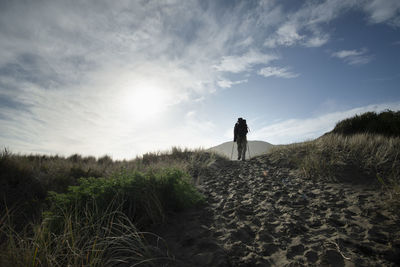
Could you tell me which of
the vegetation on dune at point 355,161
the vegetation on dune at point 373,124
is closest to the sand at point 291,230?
the vegetation on dune at point 355,161

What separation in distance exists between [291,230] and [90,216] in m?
3.39

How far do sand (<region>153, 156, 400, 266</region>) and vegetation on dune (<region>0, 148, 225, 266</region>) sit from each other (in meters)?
0.45

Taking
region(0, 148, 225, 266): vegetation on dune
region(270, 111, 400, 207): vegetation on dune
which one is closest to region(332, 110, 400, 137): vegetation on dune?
region(270, 111, 400, 207): vegetation on dune

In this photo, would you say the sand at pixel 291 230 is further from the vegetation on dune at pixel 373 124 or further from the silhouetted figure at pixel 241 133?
the vegetation on dune at pixel 373 124

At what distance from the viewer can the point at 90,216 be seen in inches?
126

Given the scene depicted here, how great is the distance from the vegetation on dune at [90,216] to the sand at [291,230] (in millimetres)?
450

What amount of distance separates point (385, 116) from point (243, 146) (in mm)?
8565

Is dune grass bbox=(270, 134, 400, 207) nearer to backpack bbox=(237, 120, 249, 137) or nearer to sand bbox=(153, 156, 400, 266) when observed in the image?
sand bbox=(153, 156, 400, 266)

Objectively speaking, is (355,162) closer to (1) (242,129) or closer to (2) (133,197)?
(2) (133,197)

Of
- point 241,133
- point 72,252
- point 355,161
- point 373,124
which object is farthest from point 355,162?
point 72,252

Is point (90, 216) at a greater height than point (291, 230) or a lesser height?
greater

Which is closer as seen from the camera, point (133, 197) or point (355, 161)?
point (133, 197)

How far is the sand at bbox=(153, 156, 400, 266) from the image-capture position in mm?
2626

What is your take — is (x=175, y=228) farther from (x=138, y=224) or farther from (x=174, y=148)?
(x=174, y=148)
